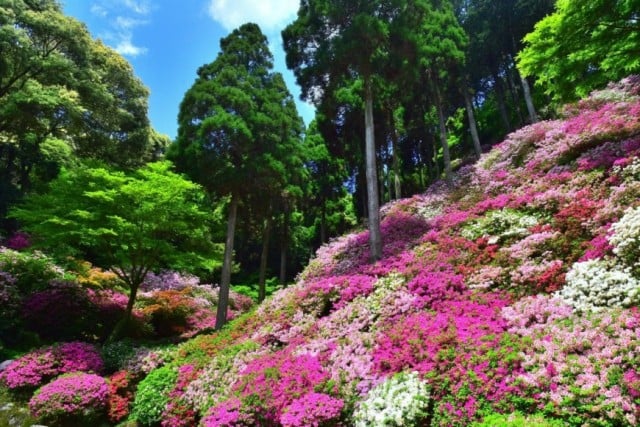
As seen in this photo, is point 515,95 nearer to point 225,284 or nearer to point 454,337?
point 225,284

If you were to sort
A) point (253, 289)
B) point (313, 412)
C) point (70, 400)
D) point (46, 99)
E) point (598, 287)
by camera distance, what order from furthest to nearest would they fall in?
1. point (253, 289)
2. point (46, 99)
3. point (70, 400)
4. point (313, 412)
5. point (598, 287)

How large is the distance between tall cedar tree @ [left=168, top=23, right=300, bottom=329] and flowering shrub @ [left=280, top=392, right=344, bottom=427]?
894cm

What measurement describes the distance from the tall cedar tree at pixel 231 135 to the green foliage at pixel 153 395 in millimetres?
4243

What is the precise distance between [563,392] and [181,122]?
15260 millimetres

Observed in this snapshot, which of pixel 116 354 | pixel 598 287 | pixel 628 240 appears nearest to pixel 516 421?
pixel 598 287

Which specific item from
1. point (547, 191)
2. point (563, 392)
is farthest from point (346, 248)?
point (563, 392)

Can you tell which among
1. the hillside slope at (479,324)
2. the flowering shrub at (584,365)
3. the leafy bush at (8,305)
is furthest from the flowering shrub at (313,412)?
the leafy bush at (8,305)

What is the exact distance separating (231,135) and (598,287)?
12.6 meters

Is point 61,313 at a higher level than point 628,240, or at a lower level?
higher

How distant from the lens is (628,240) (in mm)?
6609

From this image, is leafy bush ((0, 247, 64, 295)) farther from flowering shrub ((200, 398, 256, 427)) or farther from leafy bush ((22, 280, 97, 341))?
flowering shrub ((200, 398, 256, 427))

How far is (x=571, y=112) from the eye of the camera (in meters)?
18.8

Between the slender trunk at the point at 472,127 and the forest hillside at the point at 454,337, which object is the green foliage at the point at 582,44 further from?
the slender trunk at the point at 472,127

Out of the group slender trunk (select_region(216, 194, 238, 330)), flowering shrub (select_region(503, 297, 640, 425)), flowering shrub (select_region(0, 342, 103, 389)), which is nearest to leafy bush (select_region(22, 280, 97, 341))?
flowering shrub (select_region(0, 342, 103, 389))
